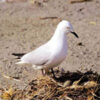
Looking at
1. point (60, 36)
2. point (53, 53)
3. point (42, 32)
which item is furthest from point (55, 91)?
point (42, 32)

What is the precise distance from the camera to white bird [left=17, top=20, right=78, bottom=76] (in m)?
4.43

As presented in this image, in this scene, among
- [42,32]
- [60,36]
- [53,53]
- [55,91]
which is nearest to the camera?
[55,91]

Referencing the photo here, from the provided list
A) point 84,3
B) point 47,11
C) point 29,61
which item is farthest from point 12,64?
point 84,3

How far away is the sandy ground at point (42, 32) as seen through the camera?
530cm

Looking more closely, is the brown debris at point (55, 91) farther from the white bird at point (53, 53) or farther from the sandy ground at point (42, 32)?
the sandy ground at point (42, 32)

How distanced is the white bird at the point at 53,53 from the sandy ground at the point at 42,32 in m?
0.37

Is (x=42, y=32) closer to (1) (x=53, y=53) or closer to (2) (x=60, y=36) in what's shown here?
(2) (x=60, y=36)

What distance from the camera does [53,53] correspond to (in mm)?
4422

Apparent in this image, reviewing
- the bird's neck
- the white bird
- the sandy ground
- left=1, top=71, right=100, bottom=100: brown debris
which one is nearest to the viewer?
left=1, top=71, right=100, bottom=100: brown debris

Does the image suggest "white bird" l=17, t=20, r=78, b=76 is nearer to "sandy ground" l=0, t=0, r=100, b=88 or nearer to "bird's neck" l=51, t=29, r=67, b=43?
"bird's neck" l=51, t=29, r=67, b=43

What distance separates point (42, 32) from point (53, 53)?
267 cm

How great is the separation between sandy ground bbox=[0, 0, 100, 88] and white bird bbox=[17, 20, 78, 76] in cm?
37

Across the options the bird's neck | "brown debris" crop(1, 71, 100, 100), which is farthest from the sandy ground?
the bird's neck

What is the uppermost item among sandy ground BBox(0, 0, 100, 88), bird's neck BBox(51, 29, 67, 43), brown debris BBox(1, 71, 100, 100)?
bird's neck BBox(51, 29, 67, 43)
